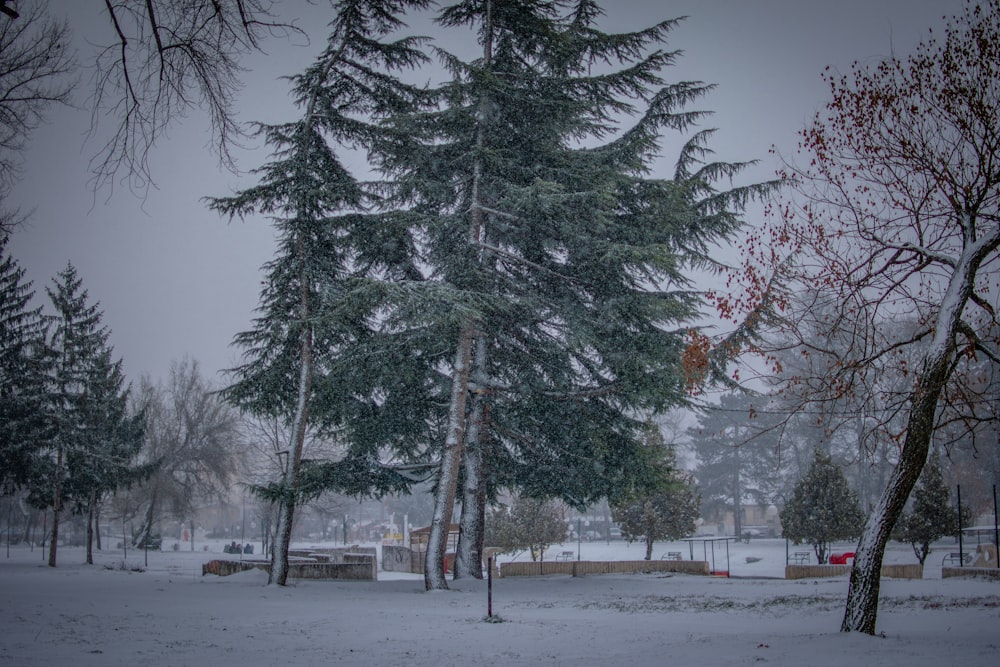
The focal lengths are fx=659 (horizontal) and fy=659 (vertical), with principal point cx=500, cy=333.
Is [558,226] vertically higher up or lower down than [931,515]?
higher up

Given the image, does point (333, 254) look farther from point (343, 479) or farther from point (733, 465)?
point (733, 465)

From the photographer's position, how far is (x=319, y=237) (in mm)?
17594

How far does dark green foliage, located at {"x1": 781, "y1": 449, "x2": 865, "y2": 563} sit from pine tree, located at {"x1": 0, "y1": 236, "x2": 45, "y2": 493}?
29914mm

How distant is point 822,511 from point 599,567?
954 cm

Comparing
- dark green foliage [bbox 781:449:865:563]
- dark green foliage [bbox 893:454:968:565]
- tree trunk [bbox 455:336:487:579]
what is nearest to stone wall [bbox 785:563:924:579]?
dark green foliage [bbox 781:449:865:563]

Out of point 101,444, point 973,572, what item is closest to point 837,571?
point 973,572

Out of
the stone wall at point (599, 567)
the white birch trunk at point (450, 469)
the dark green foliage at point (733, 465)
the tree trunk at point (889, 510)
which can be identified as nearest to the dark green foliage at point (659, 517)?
the stone wall at point (599, 567)

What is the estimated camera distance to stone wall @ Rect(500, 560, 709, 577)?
23.3m

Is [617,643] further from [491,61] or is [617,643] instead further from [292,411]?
[491,61]

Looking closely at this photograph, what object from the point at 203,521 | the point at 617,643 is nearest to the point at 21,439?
the point at 617,643

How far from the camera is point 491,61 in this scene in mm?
19109

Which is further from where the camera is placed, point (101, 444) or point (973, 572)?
point (101, 444)

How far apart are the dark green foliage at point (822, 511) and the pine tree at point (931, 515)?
5.81ft

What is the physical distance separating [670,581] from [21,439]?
24465 millimetres
